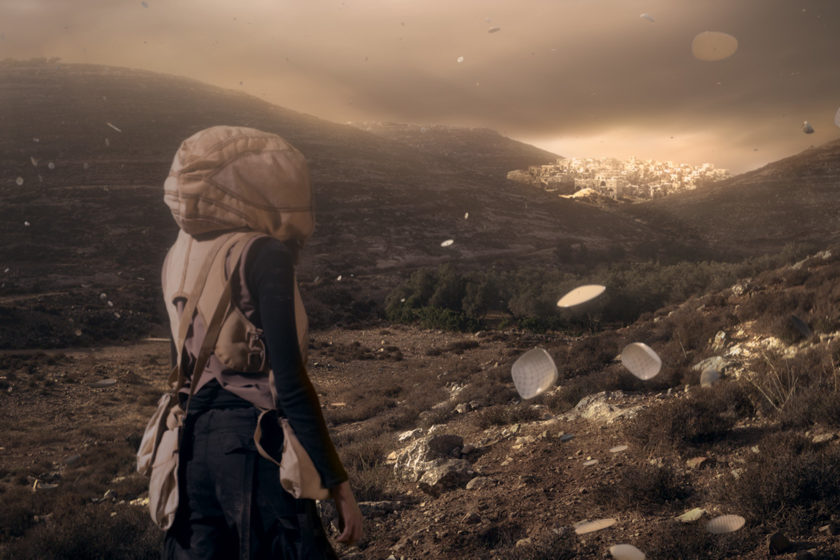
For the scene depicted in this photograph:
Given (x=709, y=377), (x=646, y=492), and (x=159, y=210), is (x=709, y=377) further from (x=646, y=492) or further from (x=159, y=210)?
(x=159, y=210)

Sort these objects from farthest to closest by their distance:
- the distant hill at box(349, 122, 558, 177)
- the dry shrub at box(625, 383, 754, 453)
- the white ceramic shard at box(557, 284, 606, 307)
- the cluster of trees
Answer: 1. the distant hill at box(349, 122, 558, 177)
2. the cluster of trees
3. the white ceramic shard at box(557, 284, 606, 307)
4. the dry shrub at box(625, 383, 754, 453)

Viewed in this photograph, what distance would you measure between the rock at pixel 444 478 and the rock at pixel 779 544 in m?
2.63

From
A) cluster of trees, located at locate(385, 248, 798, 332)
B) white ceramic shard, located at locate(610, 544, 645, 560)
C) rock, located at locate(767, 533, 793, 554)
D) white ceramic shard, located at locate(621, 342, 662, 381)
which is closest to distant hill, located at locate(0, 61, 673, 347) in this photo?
cluster of trees, located at locate(385, 248, 798, 332)

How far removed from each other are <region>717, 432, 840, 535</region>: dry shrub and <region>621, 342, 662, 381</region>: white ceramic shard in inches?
110

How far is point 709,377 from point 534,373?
7.50 feet

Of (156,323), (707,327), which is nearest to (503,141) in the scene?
(156,323)

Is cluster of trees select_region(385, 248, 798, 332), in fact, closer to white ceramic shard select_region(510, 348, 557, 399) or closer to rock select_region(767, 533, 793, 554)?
white ceramic shard select_region(510, 348, 557, 399)

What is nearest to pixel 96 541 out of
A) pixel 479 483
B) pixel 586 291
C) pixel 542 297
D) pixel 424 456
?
pixel 424 456

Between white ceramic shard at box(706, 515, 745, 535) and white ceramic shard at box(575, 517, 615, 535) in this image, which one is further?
white ceramic shard at box(575, 517, 615, 535)

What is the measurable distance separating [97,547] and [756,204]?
66.1 m

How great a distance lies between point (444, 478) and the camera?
5184mm

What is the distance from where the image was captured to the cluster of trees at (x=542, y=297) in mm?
19500

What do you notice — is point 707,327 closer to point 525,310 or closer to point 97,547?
point 97,547

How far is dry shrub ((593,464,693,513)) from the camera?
156 inches
